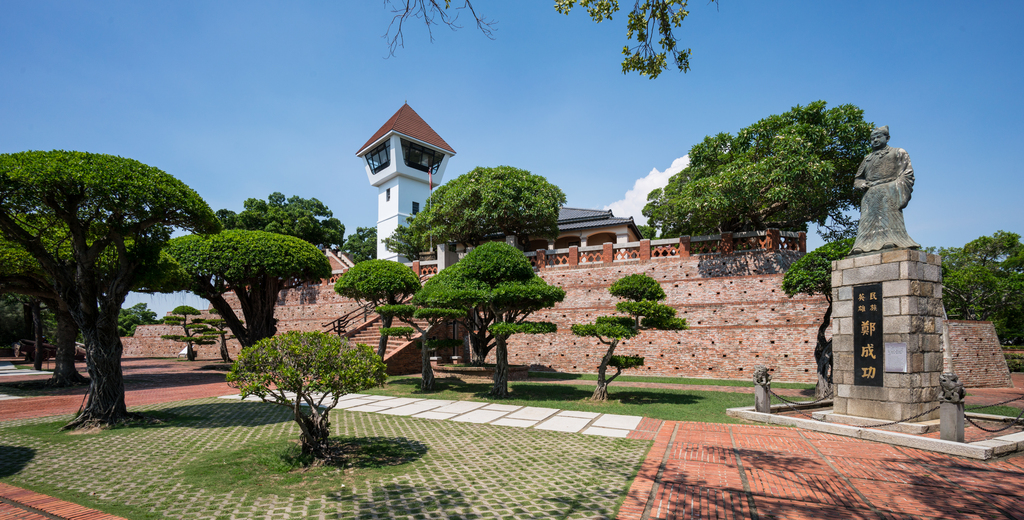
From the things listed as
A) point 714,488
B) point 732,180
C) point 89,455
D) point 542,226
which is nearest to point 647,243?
point 732,180

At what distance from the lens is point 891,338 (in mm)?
7508

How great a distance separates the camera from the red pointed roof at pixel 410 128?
36.3m

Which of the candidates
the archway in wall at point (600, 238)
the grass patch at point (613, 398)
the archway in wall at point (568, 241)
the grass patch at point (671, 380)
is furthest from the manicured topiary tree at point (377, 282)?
the archway in wall at point (600, 238)

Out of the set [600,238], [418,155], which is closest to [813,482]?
[600,238]

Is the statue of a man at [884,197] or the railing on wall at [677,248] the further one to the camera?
the railing on wall at [677,248]

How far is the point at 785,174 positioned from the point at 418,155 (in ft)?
93.0

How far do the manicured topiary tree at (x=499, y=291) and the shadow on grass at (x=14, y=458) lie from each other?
693 centimetres

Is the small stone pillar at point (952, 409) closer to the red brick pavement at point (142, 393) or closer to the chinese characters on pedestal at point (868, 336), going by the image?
the chinese characters on pedestal at point (868, 336)

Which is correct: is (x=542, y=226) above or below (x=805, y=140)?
below

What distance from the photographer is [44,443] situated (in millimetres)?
6469

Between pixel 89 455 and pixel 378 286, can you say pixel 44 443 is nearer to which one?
pixel 89 455

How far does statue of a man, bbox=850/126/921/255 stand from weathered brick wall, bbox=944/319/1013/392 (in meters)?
10.0

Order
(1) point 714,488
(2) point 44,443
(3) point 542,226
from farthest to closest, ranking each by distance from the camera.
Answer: (3) point 542,226
(2) point 44,443
(1) point 714,488

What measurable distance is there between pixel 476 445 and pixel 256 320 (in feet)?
53.3
